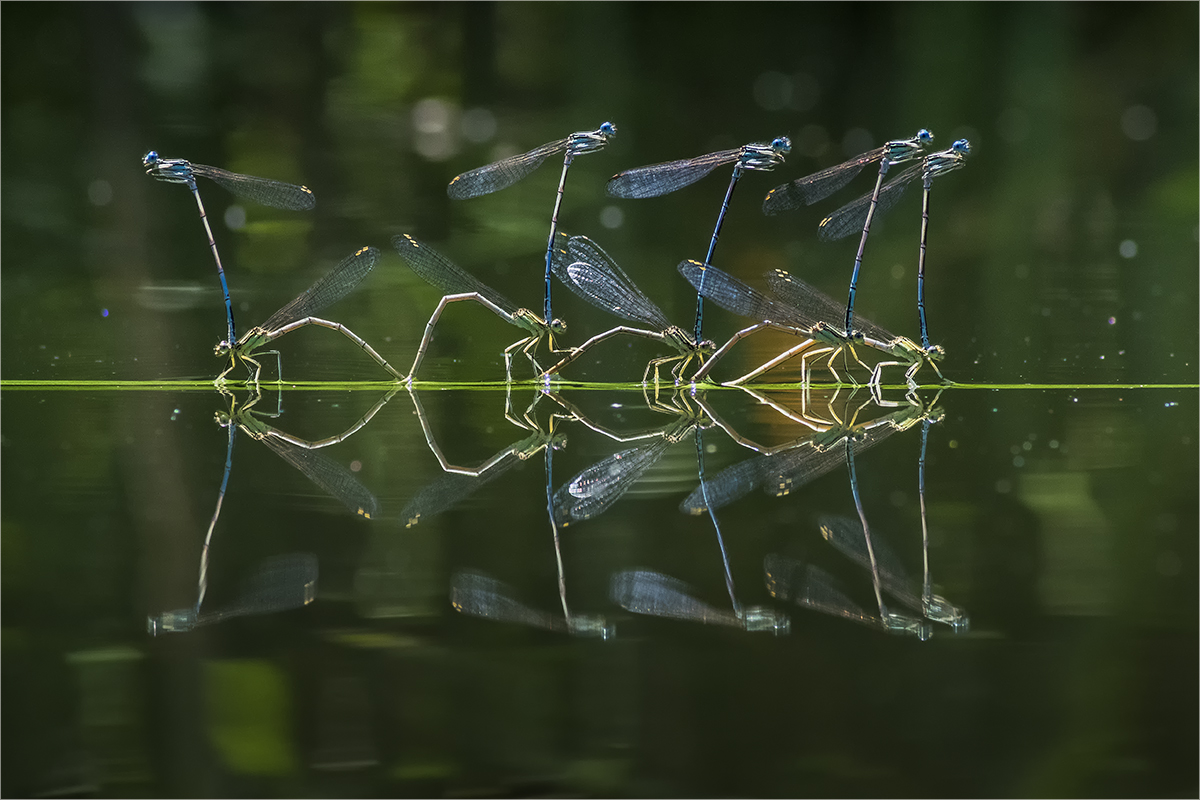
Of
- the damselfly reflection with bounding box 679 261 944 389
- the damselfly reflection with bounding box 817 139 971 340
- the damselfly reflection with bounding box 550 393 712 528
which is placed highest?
the damselfly reflection with bounding box 817 139 971 340

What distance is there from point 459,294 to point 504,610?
1420 millimetres

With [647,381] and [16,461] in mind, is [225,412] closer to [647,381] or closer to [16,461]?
[16,461]

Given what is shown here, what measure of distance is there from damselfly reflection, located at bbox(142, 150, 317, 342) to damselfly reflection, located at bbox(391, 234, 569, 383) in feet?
0.78

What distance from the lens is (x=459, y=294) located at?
1901 mm

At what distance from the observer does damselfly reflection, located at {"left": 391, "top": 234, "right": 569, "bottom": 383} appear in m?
1.82

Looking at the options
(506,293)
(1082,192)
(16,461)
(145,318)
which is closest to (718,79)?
(506,293)

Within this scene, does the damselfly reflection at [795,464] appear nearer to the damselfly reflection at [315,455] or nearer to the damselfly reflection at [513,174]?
the damselfly reflection at [315,455]

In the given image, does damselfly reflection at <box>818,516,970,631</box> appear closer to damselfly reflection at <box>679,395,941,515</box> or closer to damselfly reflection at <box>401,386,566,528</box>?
damselfly reflection at <box>679,395,941,515</box>

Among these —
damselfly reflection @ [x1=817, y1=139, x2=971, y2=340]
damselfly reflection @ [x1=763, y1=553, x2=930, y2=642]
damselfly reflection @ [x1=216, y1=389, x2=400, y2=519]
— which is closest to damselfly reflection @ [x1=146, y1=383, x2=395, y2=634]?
damselfly reflection @ [x1=216, y1=389, x2=400, y2=519]

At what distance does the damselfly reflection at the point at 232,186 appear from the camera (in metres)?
1.80

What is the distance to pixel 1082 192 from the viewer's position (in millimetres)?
2172

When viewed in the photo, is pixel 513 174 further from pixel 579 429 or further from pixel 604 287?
pixel 579 429

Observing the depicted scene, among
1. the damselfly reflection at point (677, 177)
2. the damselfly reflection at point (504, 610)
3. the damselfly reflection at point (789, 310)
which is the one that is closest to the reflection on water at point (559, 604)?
the damselfly reflection at point (504, 610)

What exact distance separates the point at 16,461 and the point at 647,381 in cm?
130
